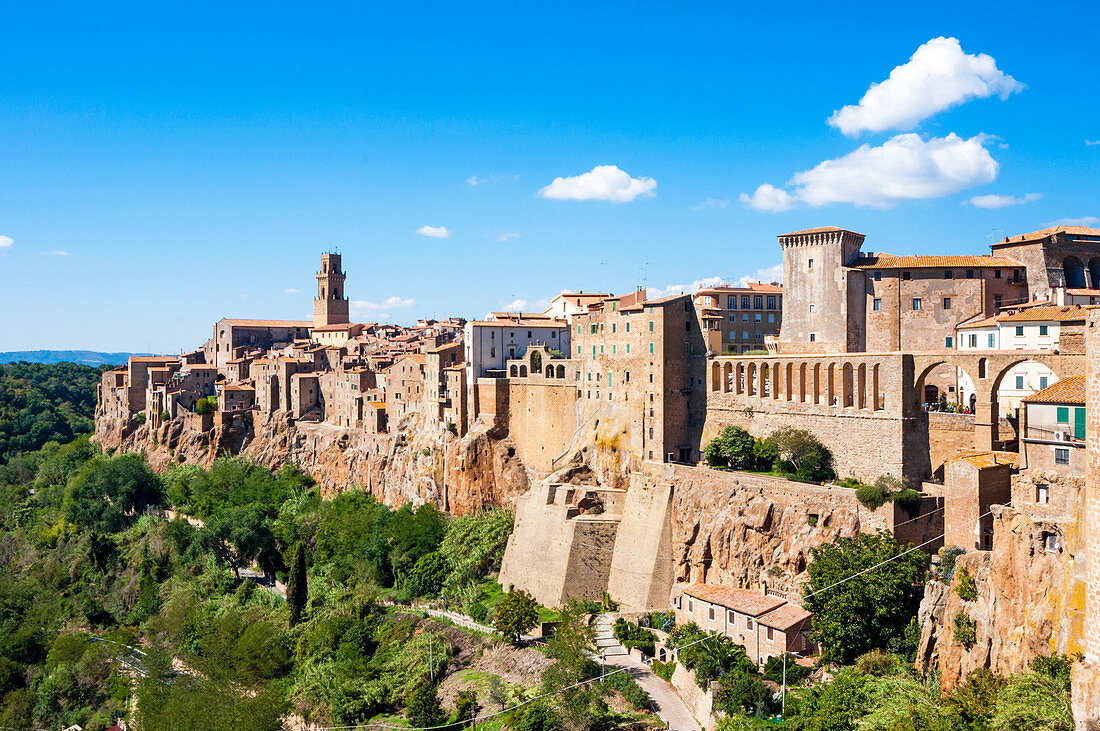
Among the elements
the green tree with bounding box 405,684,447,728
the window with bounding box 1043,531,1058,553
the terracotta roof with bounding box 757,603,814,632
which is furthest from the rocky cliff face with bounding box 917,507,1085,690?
the green tree with bounding box 405,684,447,728

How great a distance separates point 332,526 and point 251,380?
1070 inches

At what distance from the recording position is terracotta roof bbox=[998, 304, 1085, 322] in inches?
1364

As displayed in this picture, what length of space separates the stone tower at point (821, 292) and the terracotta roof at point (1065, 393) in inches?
613

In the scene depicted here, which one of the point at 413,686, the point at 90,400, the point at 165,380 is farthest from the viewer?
the point at 90,400

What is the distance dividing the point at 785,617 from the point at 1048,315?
15.8 metres

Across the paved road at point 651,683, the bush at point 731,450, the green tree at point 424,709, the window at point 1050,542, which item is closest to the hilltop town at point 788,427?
the window at point 1050,542

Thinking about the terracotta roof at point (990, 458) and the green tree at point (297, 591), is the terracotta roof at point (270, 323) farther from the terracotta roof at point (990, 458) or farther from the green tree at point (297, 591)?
the terracotta roof at point (990, 458)

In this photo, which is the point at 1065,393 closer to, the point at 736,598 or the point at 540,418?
the point at 736,598

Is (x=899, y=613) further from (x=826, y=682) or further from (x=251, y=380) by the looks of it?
(x=251, y=380)

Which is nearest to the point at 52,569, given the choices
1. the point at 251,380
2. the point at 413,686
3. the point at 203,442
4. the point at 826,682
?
the point at 203,442

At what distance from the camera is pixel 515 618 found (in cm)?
3944

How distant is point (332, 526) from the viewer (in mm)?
58469

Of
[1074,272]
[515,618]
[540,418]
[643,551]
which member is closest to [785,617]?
[643,551]

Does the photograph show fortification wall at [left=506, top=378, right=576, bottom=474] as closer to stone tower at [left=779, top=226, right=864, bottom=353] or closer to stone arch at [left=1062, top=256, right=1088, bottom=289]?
stone tower at [left=779, top=226, right=864, bottom=353]
